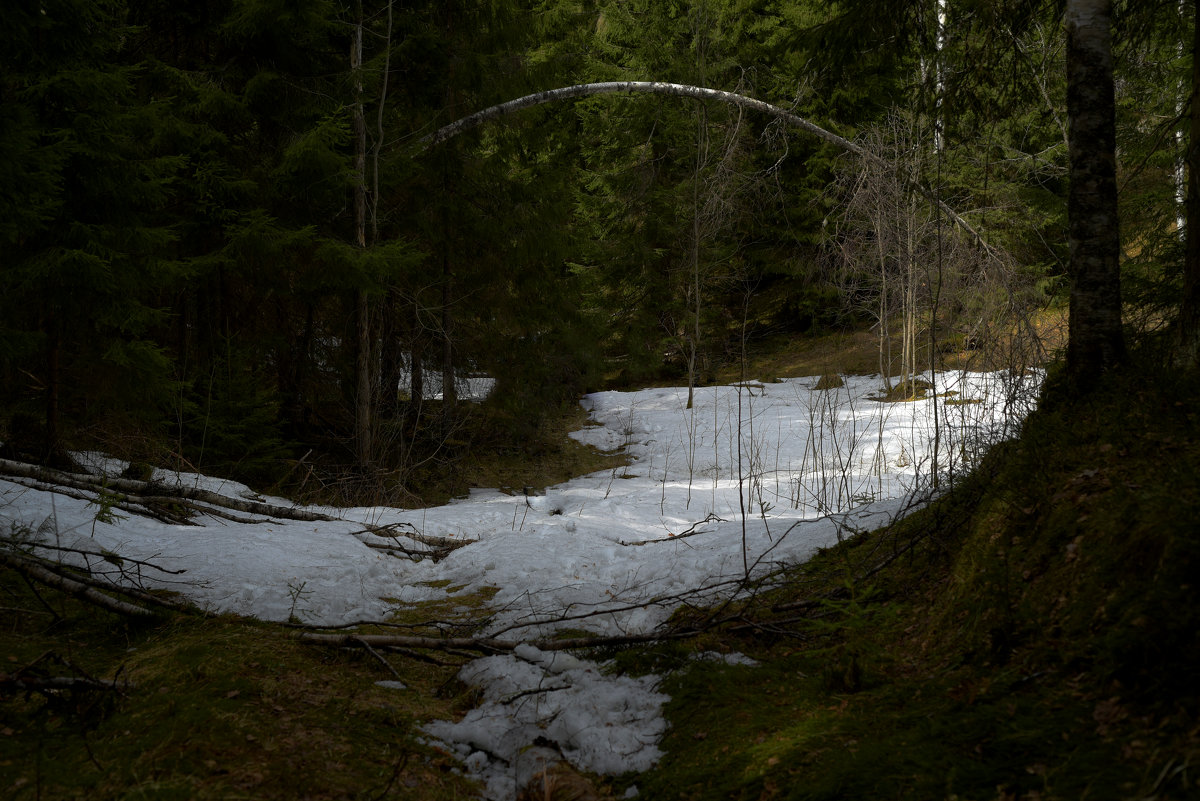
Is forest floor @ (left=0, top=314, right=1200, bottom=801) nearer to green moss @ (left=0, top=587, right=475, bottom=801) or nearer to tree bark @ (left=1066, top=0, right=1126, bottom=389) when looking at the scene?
green moss @ (left=0, top=587, right=475, bottom=801)

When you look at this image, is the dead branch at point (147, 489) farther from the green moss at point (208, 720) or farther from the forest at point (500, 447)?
the green moss at point (208, 720)

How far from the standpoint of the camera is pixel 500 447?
1411cm

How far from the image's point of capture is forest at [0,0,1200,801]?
2107 mm

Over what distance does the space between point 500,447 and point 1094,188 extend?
11.8 m

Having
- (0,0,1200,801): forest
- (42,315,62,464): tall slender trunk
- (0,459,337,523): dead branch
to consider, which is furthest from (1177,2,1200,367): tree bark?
(42,315,62,464): tall slender trunk

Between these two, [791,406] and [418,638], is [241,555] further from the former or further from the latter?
[791,406]

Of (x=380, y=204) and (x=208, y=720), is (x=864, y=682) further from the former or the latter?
(x=380, y=204)

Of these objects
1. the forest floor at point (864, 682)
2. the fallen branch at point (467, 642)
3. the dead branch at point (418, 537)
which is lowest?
the dead branch at point (418, 537)

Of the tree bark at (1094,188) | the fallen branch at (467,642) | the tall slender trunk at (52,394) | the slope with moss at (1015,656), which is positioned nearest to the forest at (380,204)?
the tall slender trunk at (52,394)

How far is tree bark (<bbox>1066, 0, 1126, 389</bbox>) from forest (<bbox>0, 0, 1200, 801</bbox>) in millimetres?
16

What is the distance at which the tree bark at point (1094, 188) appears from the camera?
333cm

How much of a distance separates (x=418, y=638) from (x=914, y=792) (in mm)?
2429

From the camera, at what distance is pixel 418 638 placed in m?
3.48

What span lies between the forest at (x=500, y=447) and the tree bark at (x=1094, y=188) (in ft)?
0.05
